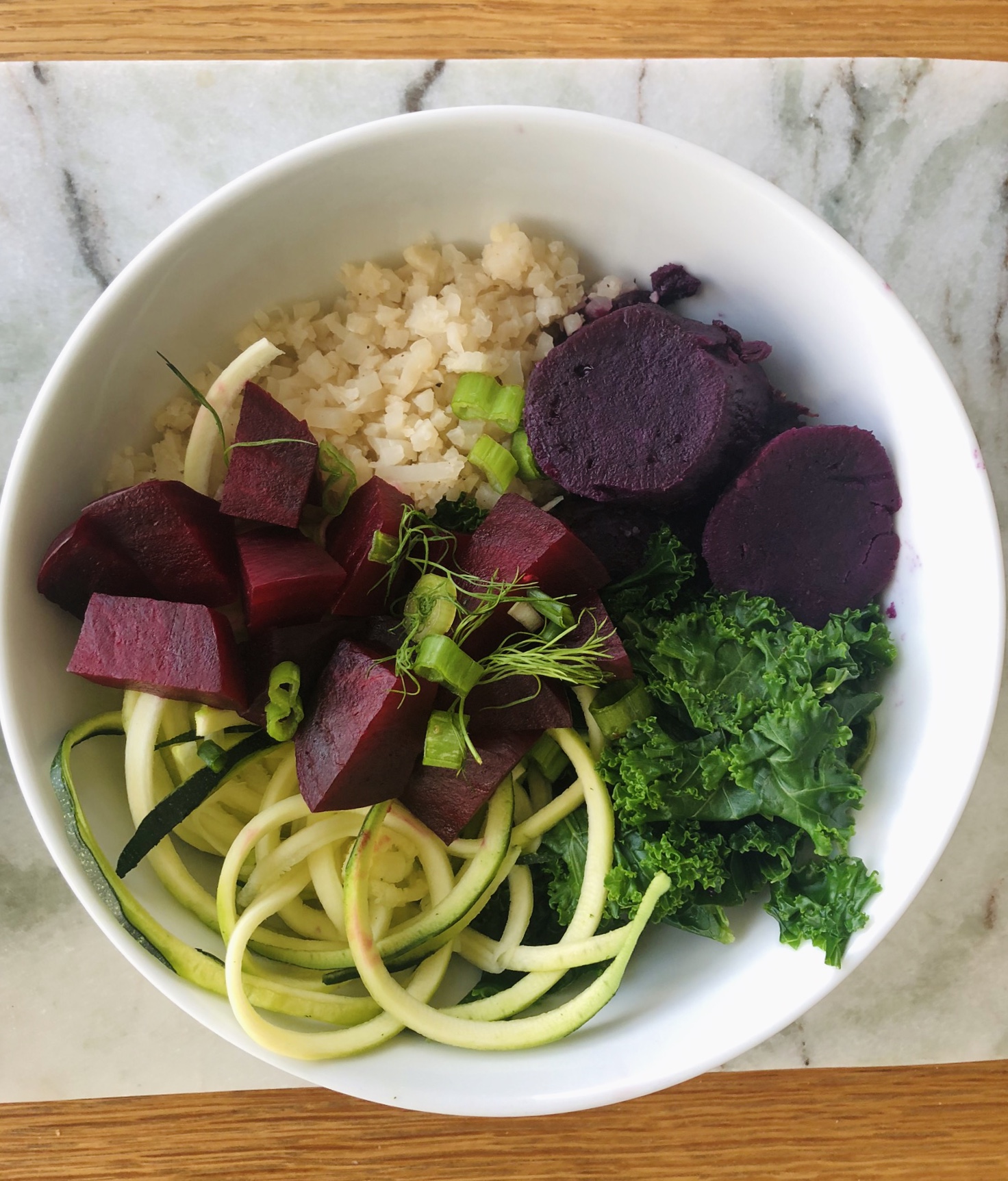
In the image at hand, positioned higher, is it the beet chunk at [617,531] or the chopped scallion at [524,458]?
the chopped scallion at [524,458]

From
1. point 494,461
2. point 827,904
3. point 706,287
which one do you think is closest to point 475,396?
point 494,461

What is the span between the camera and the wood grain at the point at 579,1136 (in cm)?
157

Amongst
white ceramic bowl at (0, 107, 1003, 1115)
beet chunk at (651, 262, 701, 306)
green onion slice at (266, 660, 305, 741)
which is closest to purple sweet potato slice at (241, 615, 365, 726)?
green onion slice at (266, 660, 305, 741)

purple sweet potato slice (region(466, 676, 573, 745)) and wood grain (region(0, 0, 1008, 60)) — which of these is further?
wood grain (region(0, 0, 1008, 60))

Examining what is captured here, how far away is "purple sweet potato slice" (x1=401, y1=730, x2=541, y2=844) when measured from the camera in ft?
4.01

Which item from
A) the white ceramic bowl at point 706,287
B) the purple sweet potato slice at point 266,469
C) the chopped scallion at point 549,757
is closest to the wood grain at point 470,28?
the white ceramic bowl at point 706,287

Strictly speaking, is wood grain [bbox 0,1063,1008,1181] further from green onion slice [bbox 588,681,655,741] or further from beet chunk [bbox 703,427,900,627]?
beet chunk [bbox 703,427,900,627]

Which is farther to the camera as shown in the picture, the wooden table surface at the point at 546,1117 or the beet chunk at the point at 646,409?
the wooden table surface at the point at 546,1117

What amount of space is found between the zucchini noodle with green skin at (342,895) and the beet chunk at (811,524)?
0.30 meters

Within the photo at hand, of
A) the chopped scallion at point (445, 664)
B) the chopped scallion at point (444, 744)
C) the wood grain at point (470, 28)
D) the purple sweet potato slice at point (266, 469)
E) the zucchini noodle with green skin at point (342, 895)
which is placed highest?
the wood grain at point (470, 28)

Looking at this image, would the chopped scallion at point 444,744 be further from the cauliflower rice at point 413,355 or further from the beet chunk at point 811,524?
the beet chunk at point 811,524

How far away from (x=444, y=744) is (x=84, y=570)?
1.69 feet

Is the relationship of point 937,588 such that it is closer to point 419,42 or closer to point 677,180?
point 677,180

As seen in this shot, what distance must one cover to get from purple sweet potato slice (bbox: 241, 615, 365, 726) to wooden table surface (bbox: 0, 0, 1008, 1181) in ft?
2.61
